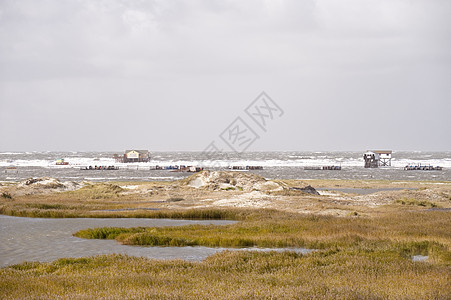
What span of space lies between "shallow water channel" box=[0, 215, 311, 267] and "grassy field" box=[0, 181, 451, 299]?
1315 mm

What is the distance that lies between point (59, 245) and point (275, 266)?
1281cm

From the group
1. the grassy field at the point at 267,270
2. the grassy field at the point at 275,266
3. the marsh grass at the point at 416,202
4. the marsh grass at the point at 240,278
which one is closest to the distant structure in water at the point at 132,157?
the marsh grass at the point at 416,202

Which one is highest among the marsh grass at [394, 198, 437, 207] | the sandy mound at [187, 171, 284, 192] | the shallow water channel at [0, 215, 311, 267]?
the sandy mound at [187, 171, 284, 192]

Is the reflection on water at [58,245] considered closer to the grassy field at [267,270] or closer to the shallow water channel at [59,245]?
the shallow water channel at [59,245]

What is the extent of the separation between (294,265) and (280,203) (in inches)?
1003

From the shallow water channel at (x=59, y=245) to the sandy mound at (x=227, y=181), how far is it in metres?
24.8

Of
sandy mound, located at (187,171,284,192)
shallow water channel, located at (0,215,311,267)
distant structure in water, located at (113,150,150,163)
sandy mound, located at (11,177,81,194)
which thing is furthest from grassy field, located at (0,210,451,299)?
distant structure in water, located at (113,150,150,163)

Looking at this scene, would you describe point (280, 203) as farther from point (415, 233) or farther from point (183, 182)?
point (183, 182)

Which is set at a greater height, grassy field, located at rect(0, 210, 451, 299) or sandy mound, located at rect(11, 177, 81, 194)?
grassy field, located at rect(0, 210, 451, 299)

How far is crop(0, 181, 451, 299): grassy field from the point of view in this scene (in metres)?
11.4

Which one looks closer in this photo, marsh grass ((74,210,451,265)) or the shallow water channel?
the shallow water channel

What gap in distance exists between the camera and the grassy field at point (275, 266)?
11.4 meters

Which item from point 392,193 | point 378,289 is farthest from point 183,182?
point 378,289

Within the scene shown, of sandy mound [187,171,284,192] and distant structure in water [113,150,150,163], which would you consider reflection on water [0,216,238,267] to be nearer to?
sandy mound [187,171,284,192]
